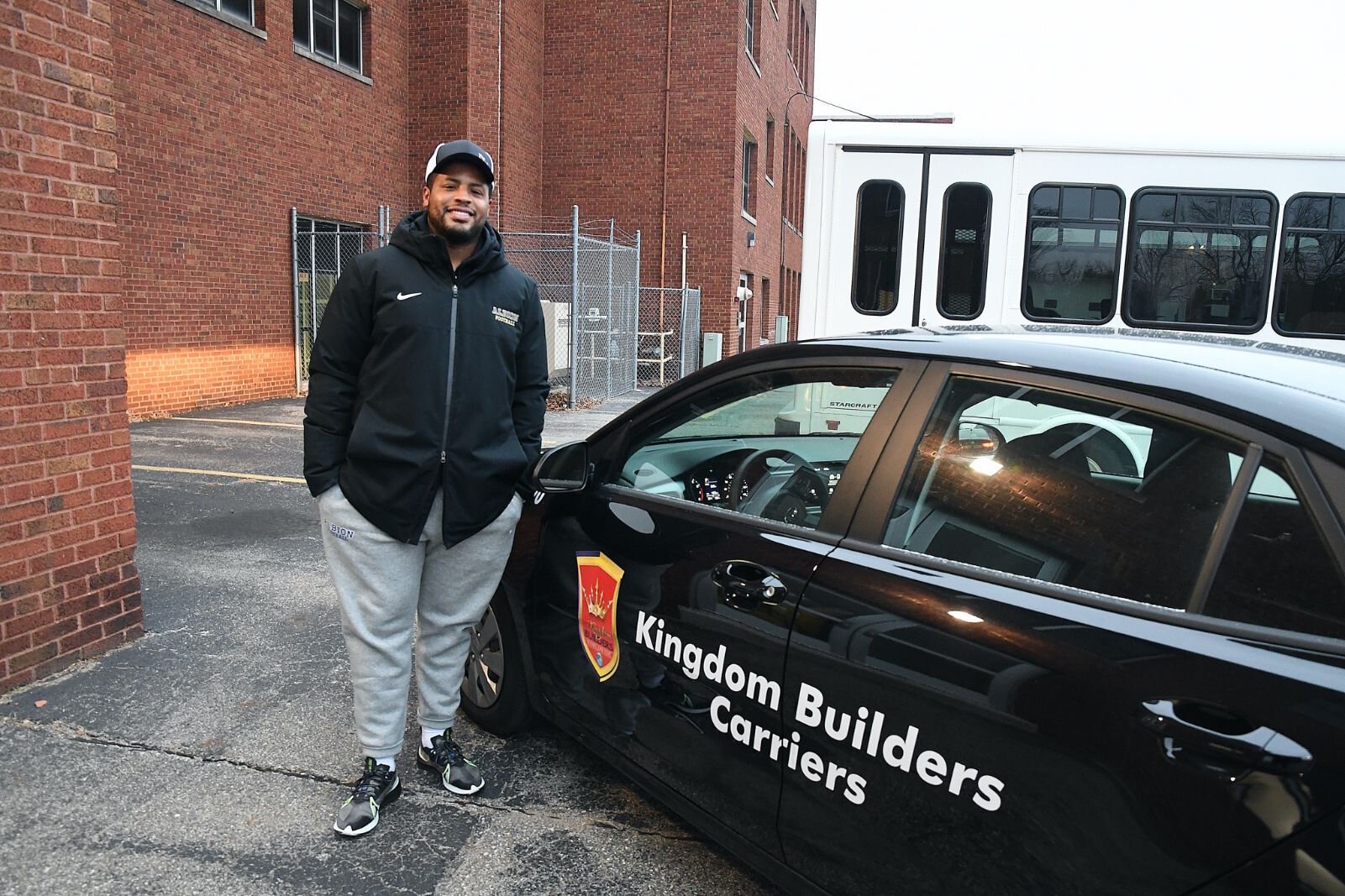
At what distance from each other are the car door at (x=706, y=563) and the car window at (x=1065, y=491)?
17cm

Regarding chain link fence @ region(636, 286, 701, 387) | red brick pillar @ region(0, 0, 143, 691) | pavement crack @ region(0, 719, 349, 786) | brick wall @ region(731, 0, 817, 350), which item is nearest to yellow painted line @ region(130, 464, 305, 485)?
red brick pillar @ region(0, 0, 143, 691)

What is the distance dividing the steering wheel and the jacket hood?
3.22 feet

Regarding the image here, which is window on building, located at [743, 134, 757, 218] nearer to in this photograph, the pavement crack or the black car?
the pavement crack

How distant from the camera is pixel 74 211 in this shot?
3.72m

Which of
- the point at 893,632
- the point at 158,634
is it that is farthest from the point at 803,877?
the point at 158,634

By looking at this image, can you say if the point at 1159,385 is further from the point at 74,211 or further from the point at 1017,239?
the point at 1017,239

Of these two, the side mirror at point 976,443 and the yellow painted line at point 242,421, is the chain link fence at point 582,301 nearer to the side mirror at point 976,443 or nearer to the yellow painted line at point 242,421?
the yellow painted line at point 242,421

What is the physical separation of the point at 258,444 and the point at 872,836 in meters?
9.23

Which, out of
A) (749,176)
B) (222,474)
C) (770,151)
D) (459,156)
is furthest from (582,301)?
(459,156)

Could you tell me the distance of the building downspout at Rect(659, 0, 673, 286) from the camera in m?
18.8

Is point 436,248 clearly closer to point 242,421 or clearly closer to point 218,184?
point 242,421

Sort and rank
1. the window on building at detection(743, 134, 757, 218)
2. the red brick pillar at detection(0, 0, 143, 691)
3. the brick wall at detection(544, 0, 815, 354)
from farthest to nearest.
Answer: the window on building at detection(743, 134, 757, 218) → the brick wall at detection(544, 0, 815, 354) → the red brick pillar at detection(0, 0, 143, 691)

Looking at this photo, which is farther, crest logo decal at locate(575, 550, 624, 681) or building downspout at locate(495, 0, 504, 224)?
building downspout at locate(495, 0, 504, 224)

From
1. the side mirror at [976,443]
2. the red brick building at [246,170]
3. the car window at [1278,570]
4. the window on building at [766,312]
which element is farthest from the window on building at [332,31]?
the car window at [1278,570]
